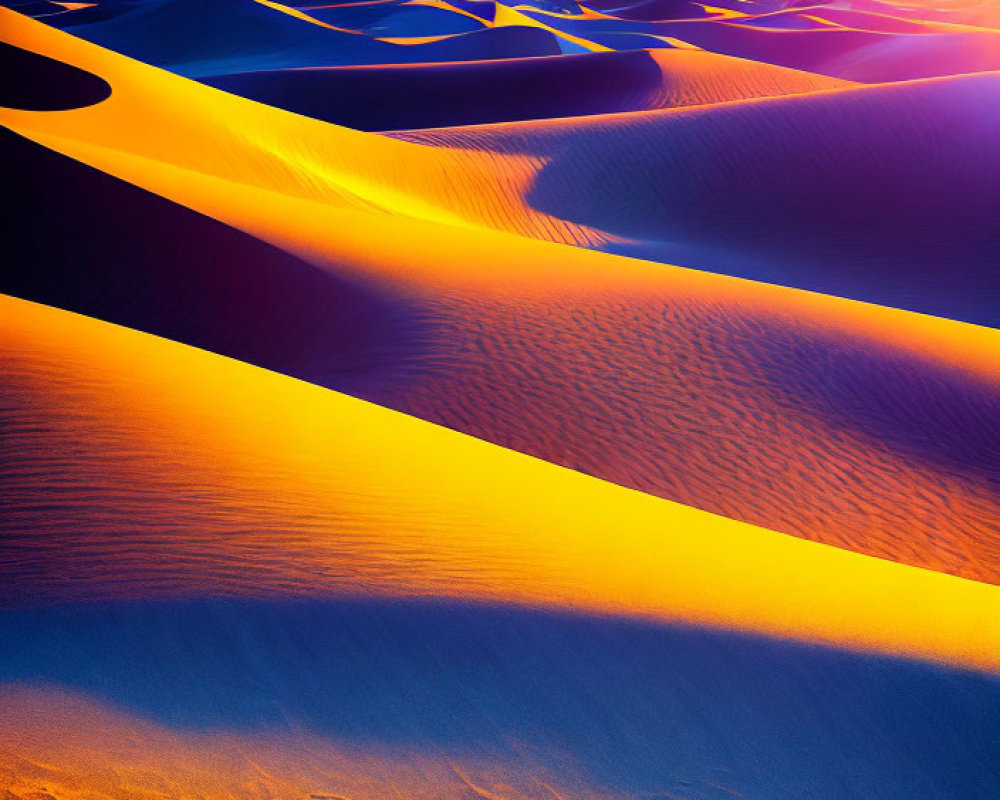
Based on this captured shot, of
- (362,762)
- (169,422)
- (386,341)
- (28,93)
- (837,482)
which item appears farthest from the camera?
(28,93)

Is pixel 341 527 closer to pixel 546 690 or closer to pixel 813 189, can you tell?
pixel 546 690

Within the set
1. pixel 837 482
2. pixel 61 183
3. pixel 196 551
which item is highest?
pixel 196 551

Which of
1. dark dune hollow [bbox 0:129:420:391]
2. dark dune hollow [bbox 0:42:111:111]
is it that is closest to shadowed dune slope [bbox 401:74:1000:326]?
dark dune hollow [bbox 0:42:111:111]

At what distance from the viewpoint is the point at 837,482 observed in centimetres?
652

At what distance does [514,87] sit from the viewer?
26.2 m

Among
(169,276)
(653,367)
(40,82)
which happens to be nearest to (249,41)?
(40,82)

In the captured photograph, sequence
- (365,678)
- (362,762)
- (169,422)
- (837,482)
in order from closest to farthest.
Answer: (362,762), (365,678), (169,422), (837,482)

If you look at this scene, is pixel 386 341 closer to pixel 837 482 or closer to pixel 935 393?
pixel 837 482

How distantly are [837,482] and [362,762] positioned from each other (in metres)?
5.01

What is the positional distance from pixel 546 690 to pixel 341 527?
99 cm

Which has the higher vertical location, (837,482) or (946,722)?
(946,722)

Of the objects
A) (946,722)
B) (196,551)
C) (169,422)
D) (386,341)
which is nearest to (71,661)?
(196,551)

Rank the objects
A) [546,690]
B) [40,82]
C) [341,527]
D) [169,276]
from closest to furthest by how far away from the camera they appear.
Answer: [546,690] < [341,527] < [169,276] < [40,82]

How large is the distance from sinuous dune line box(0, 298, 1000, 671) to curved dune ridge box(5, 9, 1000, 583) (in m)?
1.80
